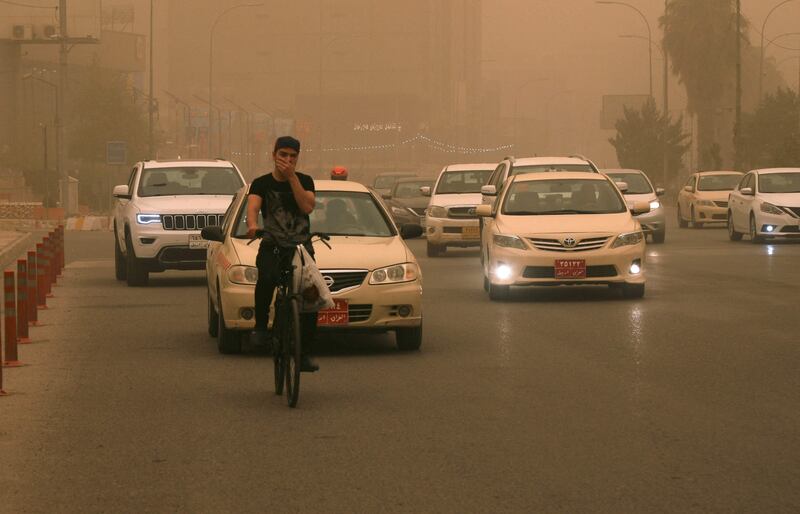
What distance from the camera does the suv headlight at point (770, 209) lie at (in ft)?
112

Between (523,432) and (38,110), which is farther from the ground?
(38,110)

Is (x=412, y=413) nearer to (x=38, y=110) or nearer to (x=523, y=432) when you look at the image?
(x=523, y=432)

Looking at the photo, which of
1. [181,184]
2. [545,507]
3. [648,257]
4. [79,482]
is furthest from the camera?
[648,257]

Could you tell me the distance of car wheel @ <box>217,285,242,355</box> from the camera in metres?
13.9

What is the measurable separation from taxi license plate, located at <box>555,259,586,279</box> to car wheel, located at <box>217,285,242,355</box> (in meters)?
6.05

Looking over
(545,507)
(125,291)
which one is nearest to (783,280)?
(125,291)

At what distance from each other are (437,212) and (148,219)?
→ 9.46 m

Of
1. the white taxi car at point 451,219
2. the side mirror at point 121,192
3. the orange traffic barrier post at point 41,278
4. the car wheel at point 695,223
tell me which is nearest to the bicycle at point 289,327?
the orange traffic barrier post at point 41,278

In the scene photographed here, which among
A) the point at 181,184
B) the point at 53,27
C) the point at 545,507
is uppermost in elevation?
the point at 53,27

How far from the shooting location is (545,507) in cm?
746

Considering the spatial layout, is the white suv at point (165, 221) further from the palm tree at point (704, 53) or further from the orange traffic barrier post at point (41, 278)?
the palm tree at point (704, 53)

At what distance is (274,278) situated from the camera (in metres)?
11.0

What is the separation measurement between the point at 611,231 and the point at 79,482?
1217cm

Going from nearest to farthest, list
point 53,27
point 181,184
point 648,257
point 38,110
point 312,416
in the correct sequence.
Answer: point 312,416
point 181,184
point 648,257
point 53,27
point 38,110
